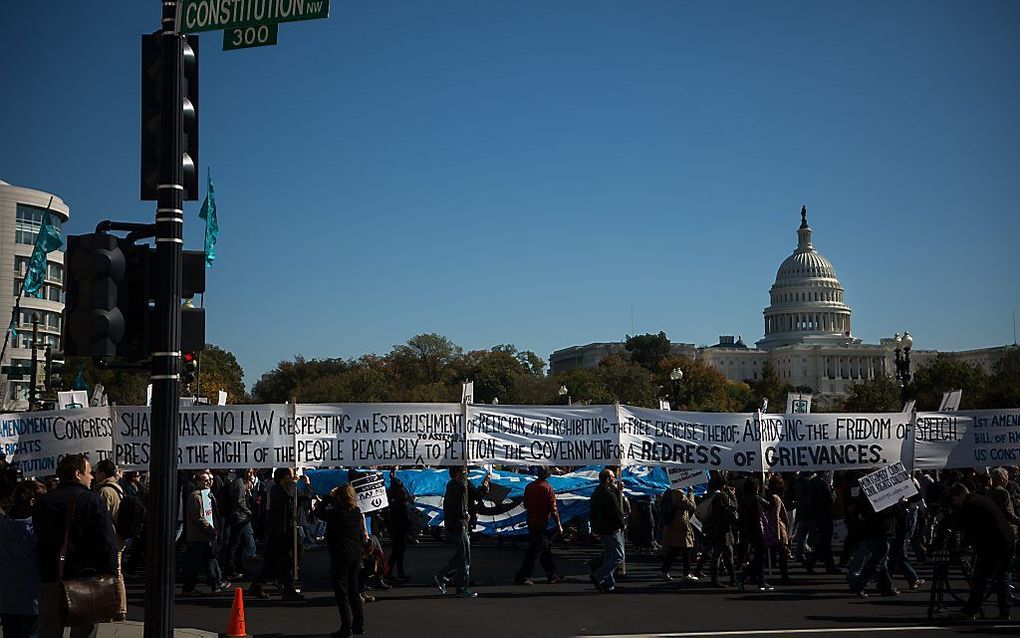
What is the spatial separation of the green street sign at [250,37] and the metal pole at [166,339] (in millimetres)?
462

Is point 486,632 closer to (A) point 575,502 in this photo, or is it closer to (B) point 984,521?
(B) point 984,521

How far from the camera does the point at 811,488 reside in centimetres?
1878

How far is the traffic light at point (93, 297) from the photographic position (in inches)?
273

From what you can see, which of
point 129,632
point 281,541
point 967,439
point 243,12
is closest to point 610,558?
point 281,541

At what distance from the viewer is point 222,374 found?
4296 inches

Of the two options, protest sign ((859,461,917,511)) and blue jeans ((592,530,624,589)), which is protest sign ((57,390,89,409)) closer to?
blue jeans ((592,530,624,589))

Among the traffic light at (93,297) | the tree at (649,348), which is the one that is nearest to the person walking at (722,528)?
the traffic light at (93,297)

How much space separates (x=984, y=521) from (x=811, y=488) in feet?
19.0

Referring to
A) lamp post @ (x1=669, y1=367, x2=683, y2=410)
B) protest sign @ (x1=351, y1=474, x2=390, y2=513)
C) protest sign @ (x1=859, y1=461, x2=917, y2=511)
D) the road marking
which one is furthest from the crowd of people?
lamp post @ (x1=669, y1=367, x2=683, y2=410)

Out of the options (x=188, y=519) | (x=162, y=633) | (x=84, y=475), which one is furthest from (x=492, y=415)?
(x=162, y=633)

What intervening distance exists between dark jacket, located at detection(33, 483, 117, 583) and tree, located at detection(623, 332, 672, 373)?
159455 mm

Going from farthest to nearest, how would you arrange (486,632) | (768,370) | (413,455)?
(768,370), (413,455), (486,632)

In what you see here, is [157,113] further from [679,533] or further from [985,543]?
[679,533]

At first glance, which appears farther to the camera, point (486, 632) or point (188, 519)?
point (188, 519)
